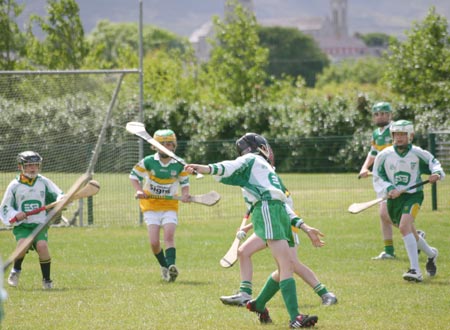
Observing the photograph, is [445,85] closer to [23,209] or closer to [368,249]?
[368,249]

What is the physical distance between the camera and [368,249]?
13664 mm

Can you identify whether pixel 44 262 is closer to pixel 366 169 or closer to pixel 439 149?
pixel 366 169

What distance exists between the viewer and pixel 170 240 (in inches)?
443

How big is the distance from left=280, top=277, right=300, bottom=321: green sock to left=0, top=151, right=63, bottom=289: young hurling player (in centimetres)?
381

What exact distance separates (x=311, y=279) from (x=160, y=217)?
308 centimetres

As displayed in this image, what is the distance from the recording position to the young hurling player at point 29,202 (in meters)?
10.7

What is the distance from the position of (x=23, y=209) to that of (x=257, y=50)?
32.3 metres

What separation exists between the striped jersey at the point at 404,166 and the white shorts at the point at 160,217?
2548 millimetres

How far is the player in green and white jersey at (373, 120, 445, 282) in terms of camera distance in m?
10.8

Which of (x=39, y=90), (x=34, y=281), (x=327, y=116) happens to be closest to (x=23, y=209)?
(x=34, y=281)

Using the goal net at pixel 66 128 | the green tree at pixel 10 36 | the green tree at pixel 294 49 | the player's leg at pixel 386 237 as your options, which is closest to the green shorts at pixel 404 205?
the player's leg at pixel 386 237

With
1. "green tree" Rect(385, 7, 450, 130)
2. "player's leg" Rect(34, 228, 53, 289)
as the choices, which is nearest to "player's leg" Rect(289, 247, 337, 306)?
"player's leg" Rect(34, 228, 53, 289)

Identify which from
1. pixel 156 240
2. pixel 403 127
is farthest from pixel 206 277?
pixel 403 127

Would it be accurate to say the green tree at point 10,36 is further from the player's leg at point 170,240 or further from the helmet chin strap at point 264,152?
the helmet chin strap at point 264,152
